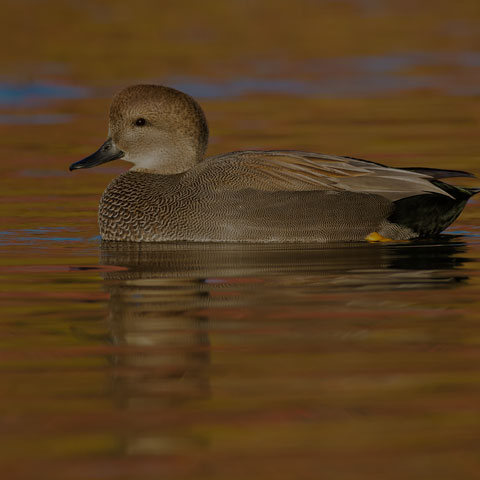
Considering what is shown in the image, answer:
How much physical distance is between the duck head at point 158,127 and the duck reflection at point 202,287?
81 cm

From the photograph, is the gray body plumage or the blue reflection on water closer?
the gray body plumage

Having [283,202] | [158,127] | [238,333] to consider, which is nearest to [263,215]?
[283,202]

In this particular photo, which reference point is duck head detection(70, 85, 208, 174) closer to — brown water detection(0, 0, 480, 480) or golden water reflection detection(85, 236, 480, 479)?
brown water detection(0, 0, 480, 480)

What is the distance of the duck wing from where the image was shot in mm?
9914

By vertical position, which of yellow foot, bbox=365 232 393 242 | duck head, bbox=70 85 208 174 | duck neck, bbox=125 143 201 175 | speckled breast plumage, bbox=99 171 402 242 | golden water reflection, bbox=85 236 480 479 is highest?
duck head, bbox=70 85 208 174

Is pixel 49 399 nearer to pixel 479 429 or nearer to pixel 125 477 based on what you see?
pixel 125 477

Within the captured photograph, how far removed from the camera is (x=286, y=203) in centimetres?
989

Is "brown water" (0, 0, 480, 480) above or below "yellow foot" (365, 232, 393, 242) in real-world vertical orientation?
below

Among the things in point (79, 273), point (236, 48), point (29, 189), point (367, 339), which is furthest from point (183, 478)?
point (236, 48)

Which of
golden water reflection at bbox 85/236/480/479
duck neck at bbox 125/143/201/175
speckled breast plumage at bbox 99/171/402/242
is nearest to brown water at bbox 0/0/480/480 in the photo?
golden water reflection at bbox 85/236/480/479

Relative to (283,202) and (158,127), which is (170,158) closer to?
(158,127)

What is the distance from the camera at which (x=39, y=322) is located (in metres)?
7.44

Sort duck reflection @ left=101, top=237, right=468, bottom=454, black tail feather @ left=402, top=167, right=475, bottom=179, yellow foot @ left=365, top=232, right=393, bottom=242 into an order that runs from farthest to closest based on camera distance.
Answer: black tail feather @ left=402, top=167, right=475, bottom=179 < yellow foot @ left=365, top=232, right=393, bottom=242 < duck reflection @ left=101, top=237, right=468, bottom=454

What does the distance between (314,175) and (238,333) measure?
3.13m
